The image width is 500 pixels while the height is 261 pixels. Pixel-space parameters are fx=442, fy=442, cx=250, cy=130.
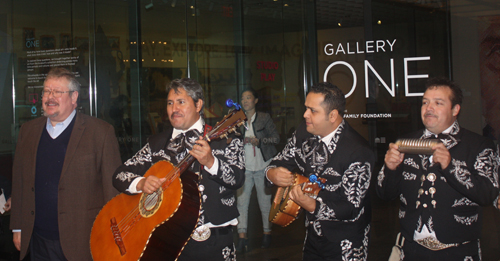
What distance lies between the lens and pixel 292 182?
2766 millimetres

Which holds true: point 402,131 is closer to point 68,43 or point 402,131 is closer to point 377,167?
point 377,167

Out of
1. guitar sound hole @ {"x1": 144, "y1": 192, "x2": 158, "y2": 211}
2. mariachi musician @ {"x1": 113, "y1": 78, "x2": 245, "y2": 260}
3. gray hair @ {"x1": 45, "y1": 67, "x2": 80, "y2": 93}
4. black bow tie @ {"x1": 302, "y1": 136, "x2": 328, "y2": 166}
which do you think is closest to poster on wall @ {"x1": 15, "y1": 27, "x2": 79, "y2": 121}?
gray hair @ {"x1": 45, "y1": 67, "x2": 80, "y2": 93}

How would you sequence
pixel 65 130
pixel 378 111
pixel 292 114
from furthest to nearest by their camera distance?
pixel 292 114 → pixel 378 111 → pixel 65 130

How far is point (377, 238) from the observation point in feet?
17.8

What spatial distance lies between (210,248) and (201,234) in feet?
0.33

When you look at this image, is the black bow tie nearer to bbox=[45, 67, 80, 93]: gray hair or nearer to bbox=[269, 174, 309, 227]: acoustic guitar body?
bbox=[269, 174, 309, 227]: acoustic guitar body

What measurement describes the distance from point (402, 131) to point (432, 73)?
0.72 m

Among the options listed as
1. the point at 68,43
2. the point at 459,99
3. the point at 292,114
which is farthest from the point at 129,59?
the point at 459,99

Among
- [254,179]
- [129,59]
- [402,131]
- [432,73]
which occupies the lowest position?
[254,179]

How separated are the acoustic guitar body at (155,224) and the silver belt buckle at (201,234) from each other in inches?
5.2

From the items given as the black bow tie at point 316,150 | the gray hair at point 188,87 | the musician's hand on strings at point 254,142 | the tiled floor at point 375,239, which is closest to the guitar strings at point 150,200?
the gray hair at point 188,87

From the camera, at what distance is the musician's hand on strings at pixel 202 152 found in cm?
Result: 254

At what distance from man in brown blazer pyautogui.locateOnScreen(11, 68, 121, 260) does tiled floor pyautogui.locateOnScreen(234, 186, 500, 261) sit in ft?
9.00

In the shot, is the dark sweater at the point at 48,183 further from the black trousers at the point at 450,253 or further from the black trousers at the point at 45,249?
the black trousers at the point at 450,253
